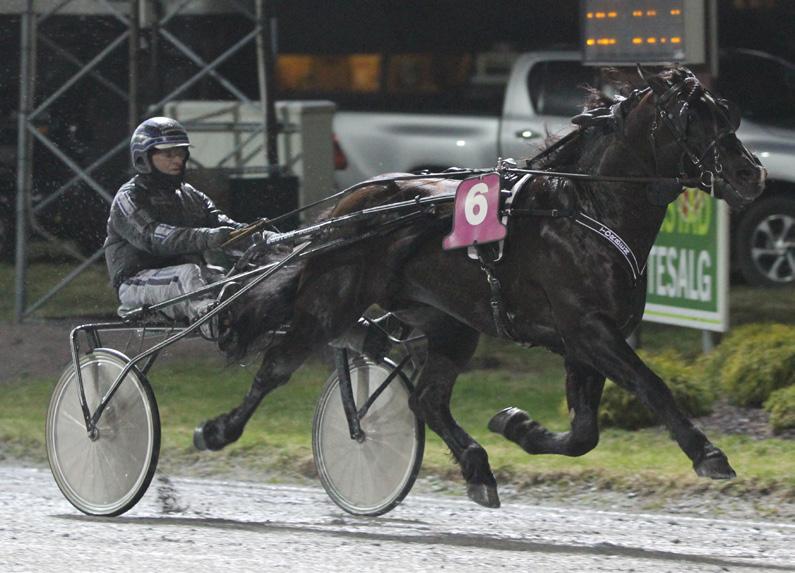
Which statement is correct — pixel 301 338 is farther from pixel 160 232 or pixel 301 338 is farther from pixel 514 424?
pixel 514 424

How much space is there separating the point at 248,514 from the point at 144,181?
160 centimetres

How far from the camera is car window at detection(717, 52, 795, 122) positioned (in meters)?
15.2

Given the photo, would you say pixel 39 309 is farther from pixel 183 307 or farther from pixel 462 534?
pixel 462 534

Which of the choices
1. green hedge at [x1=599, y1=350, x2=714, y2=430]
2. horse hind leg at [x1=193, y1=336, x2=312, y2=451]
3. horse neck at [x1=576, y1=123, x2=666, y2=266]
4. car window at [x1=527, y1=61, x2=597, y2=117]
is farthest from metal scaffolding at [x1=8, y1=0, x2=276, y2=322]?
horse neck at [x1=576, y1=123, x2=666, y2=266]

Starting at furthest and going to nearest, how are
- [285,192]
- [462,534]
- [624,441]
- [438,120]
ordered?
[438,120], [285,192], [624,441], [462,534]

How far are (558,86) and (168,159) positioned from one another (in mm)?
7837

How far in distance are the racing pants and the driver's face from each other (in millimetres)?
447

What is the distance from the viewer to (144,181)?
8578 mm

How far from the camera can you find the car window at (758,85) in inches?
600

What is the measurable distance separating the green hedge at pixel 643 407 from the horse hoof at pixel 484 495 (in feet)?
7.79

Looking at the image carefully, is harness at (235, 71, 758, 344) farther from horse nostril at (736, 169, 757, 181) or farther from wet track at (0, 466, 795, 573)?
wet track at (0, 466, 795, 573)

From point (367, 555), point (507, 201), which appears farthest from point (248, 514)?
point (507, 201)

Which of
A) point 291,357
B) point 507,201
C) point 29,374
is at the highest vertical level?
point 507,201

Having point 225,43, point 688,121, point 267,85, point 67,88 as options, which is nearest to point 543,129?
point 267,85
